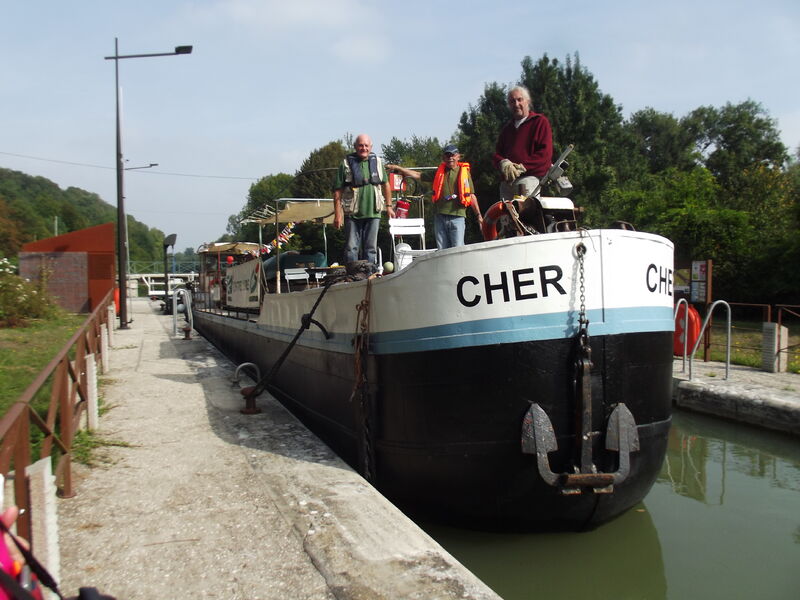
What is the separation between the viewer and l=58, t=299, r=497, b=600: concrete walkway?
10.0ft

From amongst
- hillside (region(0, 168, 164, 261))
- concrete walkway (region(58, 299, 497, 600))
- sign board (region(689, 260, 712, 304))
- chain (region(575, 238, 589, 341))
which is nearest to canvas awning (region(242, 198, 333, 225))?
concrete walkway (region(58, 299, 497, 600))

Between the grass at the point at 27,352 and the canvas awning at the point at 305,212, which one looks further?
the canvas awning at the point at 305,212

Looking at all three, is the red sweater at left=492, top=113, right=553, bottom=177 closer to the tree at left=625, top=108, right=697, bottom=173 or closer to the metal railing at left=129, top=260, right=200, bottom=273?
the metal railing at left=129, top=260, right=200, bottom=273

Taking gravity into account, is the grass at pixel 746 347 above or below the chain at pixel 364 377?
below

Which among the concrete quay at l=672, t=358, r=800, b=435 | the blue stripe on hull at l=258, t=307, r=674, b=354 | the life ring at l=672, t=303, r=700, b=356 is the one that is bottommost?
the concrete quay at l=672, t=358, r=800, b=435

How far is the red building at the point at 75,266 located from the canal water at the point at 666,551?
1696 cm

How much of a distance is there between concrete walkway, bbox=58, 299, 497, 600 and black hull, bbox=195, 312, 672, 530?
421 mm

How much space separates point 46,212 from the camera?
8894cm

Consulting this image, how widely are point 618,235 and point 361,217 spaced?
282 cm

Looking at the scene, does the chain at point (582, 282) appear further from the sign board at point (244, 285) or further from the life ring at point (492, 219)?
the sign board at point (244, 285)

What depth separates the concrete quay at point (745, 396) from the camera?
289 inches

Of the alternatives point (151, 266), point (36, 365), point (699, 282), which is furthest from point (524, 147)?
point (151, 266)

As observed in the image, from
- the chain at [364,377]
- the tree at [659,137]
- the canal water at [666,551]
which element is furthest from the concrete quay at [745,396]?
the tree at [659,137]

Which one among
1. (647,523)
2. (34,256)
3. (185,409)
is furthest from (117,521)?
(34,256)
